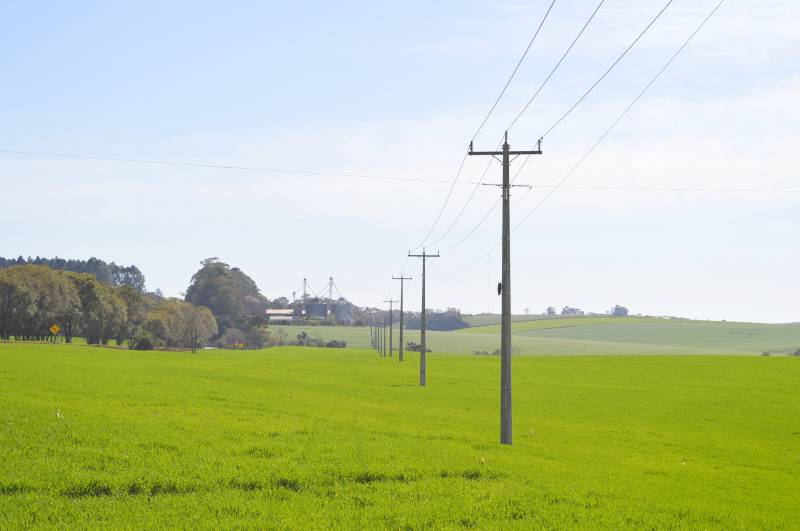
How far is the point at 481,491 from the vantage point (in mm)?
22234

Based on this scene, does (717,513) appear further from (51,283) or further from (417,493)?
(51,283)

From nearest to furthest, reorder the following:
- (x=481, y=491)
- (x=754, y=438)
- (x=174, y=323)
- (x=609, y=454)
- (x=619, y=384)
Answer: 1. (x=481, y=491)
2. (x=609, y=454)
3. (x=754, y=438)
4. (x=619, y=384)
5. (x=174, y=323)

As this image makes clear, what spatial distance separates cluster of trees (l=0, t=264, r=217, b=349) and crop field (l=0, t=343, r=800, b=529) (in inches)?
3563

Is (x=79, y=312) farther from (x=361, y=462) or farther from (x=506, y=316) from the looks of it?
(x=361, y=462)

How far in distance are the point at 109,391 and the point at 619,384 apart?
175 ft

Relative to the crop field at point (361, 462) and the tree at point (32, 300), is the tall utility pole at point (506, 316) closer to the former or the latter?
the crop field at point (361, 462)

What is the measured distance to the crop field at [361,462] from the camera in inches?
758

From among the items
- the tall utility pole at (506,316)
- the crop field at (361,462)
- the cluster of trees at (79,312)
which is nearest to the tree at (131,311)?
the cluster of trees at (79,312)

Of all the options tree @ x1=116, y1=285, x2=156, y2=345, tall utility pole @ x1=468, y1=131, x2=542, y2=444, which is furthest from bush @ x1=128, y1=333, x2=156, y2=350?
tall utility pole @ x1=468, y1=131, x2=542, y2=444

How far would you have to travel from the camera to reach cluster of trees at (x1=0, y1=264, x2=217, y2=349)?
13925 cm

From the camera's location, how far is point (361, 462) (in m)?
25.3

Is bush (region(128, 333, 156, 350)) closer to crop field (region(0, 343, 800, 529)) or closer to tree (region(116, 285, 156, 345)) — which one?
tree (region(116, 285, 156, 345))

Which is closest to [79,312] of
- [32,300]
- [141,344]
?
[141,344]

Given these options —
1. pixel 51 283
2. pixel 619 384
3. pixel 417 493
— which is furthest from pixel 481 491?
pixel 51 283
